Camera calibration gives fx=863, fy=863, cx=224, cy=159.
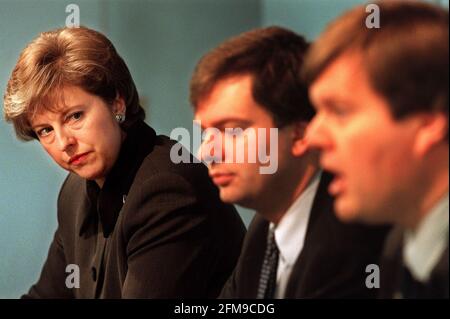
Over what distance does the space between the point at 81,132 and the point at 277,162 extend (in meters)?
0.47

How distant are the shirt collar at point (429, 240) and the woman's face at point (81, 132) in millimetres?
728

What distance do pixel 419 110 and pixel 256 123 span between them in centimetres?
32

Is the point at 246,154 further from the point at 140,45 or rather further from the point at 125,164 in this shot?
the point at 140,45

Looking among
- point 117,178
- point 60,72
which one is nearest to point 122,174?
point 117,178

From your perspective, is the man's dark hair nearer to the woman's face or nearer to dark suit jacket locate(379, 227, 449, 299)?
dark suit jacket locate(379, 227, 449, 299)

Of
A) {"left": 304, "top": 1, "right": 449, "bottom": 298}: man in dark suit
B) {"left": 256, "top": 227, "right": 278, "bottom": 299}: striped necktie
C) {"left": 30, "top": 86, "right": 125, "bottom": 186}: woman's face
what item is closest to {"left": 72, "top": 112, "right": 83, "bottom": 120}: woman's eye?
{"left": 30, "top": 86, "right": 125, "bottom": 186}: woman's face

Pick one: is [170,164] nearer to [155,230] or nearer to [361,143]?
[155,230]

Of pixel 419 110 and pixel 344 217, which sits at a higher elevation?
pixel 419 110

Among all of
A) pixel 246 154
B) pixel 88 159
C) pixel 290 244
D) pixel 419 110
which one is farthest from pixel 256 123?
pixel 88 159

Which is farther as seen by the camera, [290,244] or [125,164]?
[125,164]

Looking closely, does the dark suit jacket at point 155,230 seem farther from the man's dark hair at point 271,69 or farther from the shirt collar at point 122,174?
the man's dark hair at point 271,69

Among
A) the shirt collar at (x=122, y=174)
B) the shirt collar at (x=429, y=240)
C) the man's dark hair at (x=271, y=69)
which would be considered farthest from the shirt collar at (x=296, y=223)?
the shirt collar at (x=122, y=174)

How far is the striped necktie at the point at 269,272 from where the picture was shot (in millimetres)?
1484
